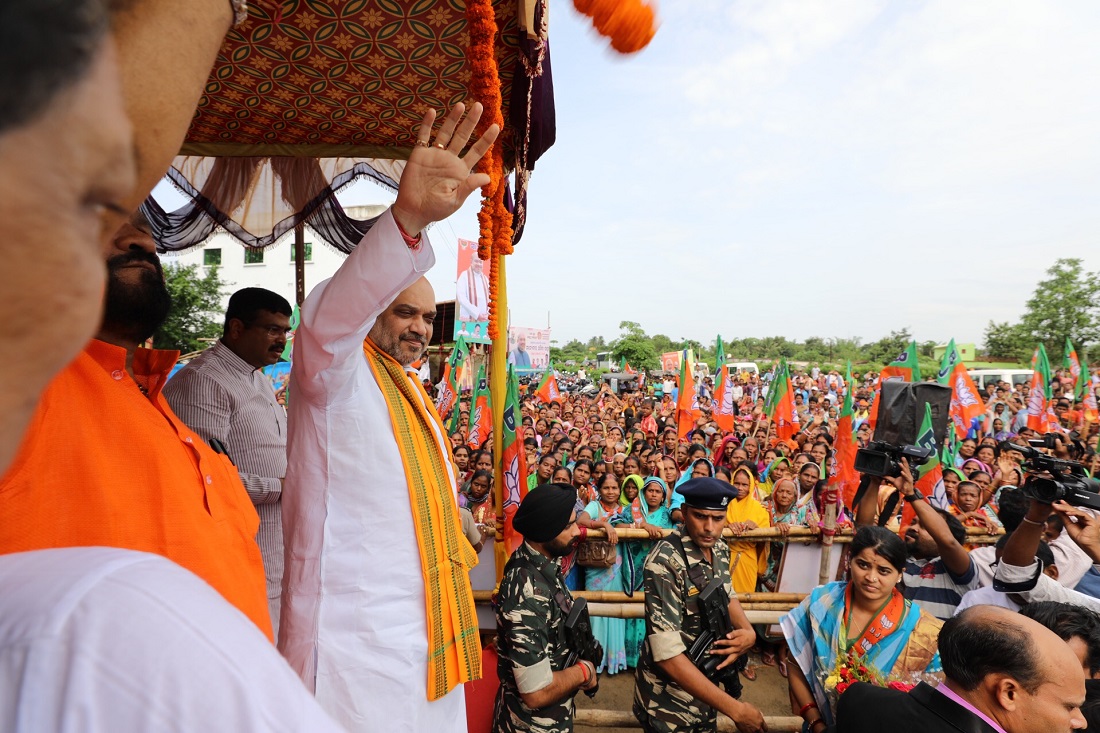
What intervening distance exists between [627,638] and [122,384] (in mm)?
Result: 4822

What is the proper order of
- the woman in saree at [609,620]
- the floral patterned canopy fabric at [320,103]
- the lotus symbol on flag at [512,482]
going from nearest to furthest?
the floral patterned canopy fabric at [320,103]
the lotus symbol on flag at [512,482]
the woman in saree at [609,620]

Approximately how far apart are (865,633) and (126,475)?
2.96m

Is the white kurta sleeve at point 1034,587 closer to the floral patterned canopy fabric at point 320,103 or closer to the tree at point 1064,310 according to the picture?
the floral patterned canopy fabric at point 320,103

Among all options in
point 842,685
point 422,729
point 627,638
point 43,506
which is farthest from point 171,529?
point 627,638

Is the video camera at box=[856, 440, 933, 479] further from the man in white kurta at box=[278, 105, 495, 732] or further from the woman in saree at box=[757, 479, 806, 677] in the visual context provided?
the man in white kurta at box=[278, 105, 495, 732]

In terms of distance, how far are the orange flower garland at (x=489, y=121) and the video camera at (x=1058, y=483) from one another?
263 cm

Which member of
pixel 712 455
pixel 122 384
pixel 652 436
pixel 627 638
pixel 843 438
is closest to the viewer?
pixel 122 384

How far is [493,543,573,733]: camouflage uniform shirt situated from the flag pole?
0.90 m

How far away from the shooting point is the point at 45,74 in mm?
295

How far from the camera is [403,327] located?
2111mm

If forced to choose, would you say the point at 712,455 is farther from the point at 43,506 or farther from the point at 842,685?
the point at 43,506

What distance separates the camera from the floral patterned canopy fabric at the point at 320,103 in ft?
6.66

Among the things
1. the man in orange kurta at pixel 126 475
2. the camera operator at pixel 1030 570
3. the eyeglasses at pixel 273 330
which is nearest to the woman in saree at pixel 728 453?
the camera operator at pixel 1030 570

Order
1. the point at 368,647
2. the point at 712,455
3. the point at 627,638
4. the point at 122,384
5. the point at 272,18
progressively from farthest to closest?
the point at 712,455, the point at 627,638, the point at 272,18, the point at 368,647, the point at 122,384
